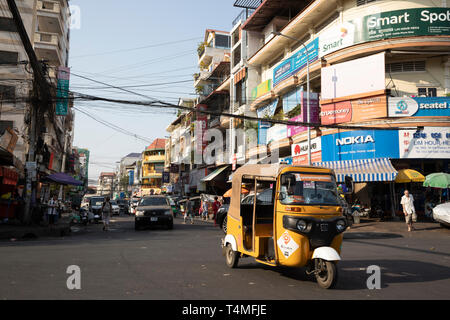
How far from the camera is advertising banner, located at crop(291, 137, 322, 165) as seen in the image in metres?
25.0

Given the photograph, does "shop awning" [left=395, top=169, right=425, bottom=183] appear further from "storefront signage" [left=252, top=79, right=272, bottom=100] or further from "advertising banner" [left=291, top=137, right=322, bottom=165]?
"storefront signage" [left=252, top=79, right=272, bottom=100]

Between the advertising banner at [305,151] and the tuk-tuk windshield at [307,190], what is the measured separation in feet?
58.8

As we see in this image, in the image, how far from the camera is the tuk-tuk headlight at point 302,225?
6.61m

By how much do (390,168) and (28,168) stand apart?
18.4 m

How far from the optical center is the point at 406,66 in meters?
23.4

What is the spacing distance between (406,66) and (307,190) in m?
20.0

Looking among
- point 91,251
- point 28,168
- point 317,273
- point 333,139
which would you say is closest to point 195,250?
point 91,251

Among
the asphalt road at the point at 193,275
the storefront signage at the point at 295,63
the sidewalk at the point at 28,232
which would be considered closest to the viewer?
the asphalt road at the point at 193,275

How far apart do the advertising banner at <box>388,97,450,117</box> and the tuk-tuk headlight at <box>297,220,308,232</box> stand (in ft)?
57.9

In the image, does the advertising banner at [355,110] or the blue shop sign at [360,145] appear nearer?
the blue shop sign at [360,145]

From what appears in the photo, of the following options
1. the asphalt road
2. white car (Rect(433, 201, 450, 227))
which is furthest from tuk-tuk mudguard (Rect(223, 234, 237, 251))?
white car (Rect(433, 201, 450, 227))

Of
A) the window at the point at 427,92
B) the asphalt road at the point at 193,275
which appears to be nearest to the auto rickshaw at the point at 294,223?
the asphalt road at the point at 193,275

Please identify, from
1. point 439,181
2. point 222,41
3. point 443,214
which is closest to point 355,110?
point 439,181

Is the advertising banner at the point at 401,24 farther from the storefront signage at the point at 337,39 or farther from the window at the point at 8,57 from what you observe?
the window at the point at 8,57
